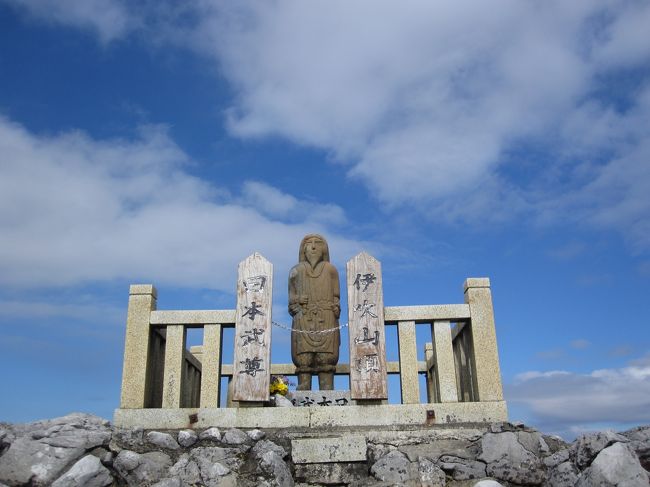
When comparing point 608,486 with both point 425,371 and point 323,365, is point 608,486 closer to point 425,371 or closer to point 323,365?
point 323,365

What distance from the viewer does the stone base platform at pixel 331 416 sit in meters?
8.52

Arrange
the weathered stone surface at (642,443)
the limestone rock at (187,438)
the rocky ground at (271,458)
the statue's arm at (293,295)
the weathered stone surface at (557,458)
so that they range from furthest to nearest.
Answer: the statue's arm at (293,295), the limestone rock at (187,438), the weathered stone surface at (557,458), the rocky ground at (271,458), the weathered stone surface at (642,443)

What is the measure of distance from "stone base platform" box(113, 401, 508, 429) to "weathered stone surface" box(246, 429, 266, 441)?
9.6 inches

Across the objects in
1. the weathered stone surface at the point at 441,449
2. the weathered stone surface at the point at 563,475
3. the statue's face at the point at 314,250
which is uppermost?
the statue's face at the point at 314,250

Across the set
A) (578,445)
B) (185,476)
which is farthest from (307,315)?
(578,445)

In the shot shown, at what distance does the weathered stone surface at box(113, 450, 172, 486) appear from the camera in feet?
25.1

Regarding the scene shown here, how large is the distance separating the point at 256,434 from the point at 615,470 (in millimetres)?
4322

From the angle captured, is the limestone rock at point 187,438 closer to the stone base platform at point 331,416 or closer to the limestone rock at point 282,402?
the stone base platform at point 331,416

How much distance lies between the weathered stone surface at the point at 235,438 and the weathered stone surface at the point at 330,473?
788 mm

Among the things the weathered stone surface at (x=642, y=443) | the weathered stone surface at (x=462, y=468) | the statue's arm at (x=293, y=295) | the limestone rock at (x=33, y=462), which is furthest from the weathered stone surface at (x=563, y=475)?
the limestone rock at (x=33, y=462)

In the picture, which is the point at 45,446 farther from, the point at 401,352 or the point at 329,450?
the point at 401,352

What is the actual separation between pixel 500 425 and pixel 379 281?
8.71 ft

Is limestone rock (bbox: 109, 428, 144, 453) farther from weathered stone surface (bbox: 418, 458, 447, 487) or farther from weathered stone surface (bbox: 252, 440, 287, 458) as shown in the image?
weathered stone surface (bbox: 418, 458, 447, 487)

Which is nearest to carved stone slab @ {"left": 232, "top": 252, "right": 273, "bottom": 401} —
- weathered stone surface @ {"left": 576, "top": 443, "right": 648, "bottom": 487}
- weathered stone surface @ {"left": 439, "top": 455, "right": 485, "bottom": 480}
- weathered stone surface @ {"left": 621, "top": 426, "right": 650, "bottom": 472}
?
weathered stone surface @ {"left": 439, "top": 455, "right": 485, "bottom": 480}
